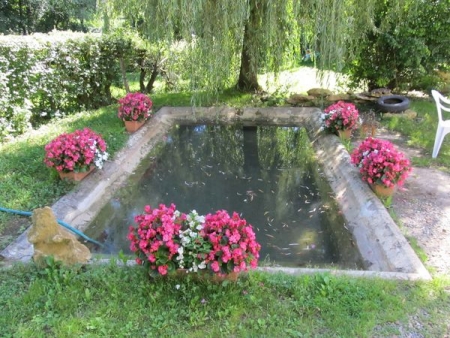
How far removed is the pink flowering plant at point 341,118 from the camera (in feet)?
18.0

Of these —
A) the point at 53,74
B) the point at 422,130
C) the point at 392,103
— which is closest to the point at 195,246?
the point at 422,130

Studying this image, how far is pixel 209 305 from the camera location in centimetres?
250

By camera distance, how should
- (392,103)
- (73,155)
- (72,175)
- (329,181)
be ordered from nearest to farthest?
1. (73,155)
2. (72,175)
3. (329,181)
4. (392,103)

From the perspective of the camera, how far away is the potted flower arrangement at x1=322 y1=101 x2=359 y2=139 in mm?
5492

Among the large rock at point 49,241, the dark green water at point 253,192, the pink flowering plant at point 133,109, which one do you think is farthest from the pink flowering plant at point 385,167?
the pink flowering plant at point 133,109

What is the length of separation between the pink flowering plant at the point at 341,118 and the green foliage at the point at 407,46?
207cm

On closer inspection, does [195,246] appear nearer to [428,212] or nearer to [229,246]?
[229,246]

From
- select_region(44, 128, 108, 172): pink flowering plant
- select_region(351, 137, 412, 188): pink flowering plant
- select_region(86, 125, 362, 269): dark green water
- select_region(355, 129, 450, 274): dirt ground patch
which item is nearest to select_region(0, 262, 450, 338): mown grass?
select_region(355, 129, 450, 274): dirt ground patch

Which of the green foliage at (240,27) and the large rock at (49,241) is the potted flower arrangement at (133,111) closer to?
the green foliage at (240,27)

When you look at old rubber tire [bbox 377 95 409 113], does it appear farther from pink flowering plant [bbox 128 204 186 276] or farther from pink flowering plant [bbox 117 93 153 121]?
pink flowering plant [bbox 128 204 186 276]

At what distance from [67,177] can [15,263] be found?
152cm

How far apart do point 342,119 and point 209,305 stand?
154 inches

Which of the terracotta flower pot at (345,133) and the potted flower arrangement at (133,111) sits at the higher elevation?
the potted flower arrangement at (133,111)

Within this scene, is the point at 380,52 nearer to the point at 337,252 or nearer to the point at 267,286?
the point at 337,252
